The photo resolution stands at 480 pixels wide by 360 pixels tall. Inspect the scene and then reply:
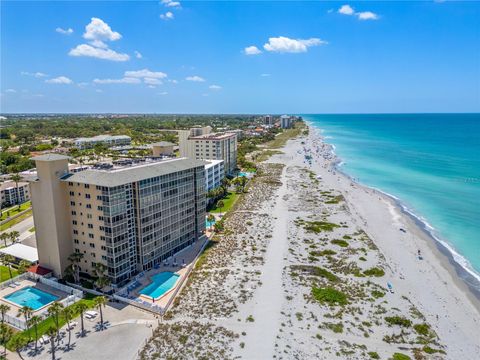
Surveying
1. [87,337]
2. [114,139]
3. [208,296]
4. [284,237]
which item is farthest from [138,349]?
[114,139]

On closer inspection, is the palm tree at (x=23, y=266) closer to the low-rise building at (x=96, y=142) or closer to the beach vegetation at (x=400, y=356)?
the beach vegetation at (x=400, y=356)

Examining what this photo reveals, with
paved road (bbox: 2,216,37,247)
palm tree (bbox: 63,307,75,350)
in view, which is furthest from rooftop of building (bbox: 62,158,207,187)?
paved road (bbox: 2,216,37,247)

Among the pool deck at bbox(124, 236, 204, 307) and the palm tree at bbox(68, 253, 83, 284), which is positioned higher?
the palm tree at bbox(68, 253, 83, 284)

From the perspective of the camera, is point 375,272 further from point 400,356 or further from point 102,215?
point 102,215

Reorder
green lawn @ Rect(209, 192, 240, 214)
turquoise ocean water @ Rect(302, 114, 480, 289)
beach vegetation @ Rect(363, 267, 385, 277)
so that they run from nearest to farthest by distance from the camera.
→ beach vegetation @ Rect(363, 267, 385, 277), turquoise ocean water @ Rect(302, 114, 480, 289), green lawn @ Rect(209, 192, 240, 214)

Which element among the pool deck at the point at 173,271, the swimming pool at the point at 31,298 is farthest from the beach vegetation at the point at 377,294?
the swimming pool at the point at 31,298

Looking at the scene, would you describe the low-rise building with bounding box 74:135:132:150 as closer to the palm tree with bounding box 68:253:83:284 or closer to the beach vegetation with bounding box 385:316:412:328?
the palm tree with bounding box 68:253:83:284
